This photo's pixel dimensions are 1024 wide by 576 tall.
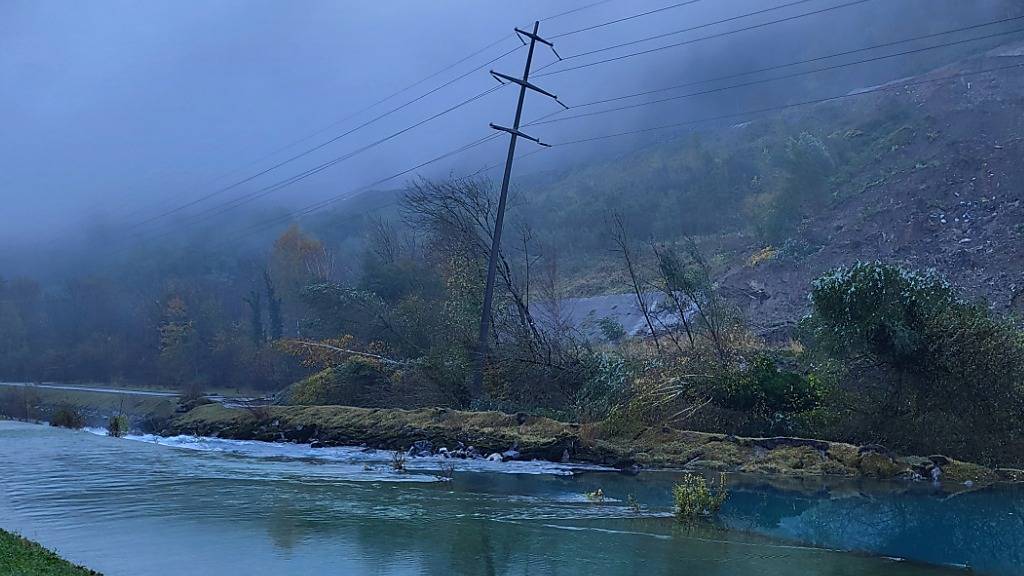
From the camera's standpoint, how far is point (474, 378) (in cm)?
3191

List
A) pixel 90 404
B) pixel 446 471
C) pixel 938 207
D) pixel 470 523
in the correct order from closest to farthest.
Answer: pixel 470 523, pixel 446 471, pixel 90 404, pixel 938 207

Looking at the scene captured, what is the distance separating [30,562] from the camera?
380 inches

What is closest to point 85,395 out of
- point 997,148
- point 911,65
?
point 997,148

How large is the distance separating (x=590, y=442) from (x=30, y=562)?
16787 millimetres

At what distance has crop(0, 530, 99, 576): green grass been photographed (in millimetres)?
9148

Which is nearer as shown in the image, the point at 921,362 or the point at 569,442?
the point at 921,362

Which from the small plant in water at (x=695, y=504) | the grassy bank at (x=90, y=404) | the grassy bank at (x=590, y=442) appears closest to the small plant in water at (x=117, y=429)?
the grassy bank at (x=90, y=404)

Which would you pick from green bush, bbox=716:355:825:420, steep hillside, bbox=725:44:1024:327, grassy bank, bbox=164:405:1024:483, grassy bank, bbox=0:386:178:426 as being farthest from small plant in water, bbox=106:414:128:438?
steep hillside, bbox=725:44:1024:327

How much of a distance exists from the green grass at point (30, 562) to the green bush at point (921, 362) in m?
17.9

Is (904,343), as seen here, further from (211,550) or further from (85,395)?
(85,395)

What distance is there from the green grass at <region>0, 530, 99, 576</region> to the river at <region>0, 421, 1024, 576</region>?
32.0 inches

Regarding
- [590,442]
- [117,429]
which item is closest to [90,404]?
[117,429]

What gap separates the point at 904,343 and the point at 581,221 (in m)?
83.1

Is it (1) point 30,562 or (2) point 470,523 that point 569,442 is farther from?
(1) point 30,562
